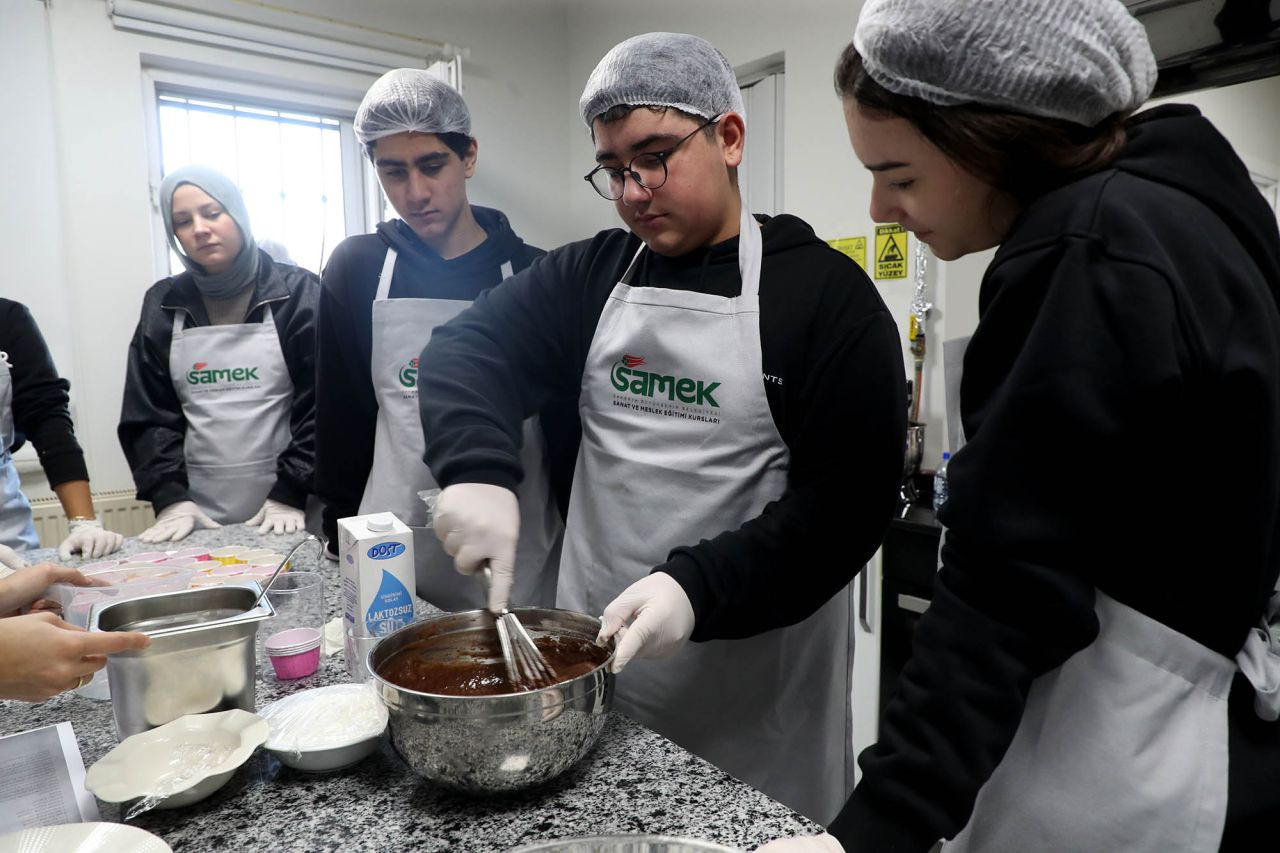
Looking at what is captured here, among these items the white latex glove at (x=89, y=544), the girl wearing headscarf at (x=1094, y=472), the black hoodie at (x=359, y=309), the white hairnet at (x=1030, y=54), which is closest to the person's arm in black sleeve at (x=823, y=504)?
the girl wearing headscarf at (x=1094, y=472)

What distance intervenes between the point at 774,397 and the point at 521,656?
53cm

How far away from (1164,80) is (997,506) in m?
1.81

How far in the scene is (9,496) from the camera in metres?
1.95

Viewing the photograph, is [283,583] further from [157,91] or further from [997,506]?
[157,91]

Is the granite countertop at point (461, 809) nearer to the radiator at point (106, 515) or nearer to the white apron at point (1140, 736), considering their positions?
the white apron at point (1140, 736)

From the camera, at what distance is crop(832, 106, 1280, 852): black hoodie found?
58cm

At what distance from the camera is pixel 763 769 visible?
48.7 inches

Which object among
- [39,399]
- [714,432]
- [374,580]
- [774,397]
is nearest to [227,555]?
[374,580]

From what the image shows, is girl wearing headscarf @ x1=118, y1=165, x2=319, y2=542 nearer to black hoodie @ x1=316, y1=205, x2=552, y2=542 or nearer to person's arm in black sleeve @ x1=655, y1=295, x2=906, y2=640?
black hoodie @ x1=316, y1=205, x2=552, y2=542

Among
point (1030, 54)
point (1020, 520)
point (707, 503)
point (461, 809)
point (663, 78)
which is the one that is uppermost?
point (663, 78)

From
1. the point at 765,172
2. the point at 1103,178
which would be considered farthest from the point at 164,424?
the point at 1103,178

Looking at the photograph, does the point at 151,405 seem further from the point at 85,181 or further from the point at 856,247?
the point at 856,247

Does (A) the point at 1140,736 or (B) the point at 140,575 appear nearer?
(A) the point at 1140,736

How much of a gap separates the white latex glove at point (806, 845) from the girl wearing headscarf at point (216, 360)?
199cm
